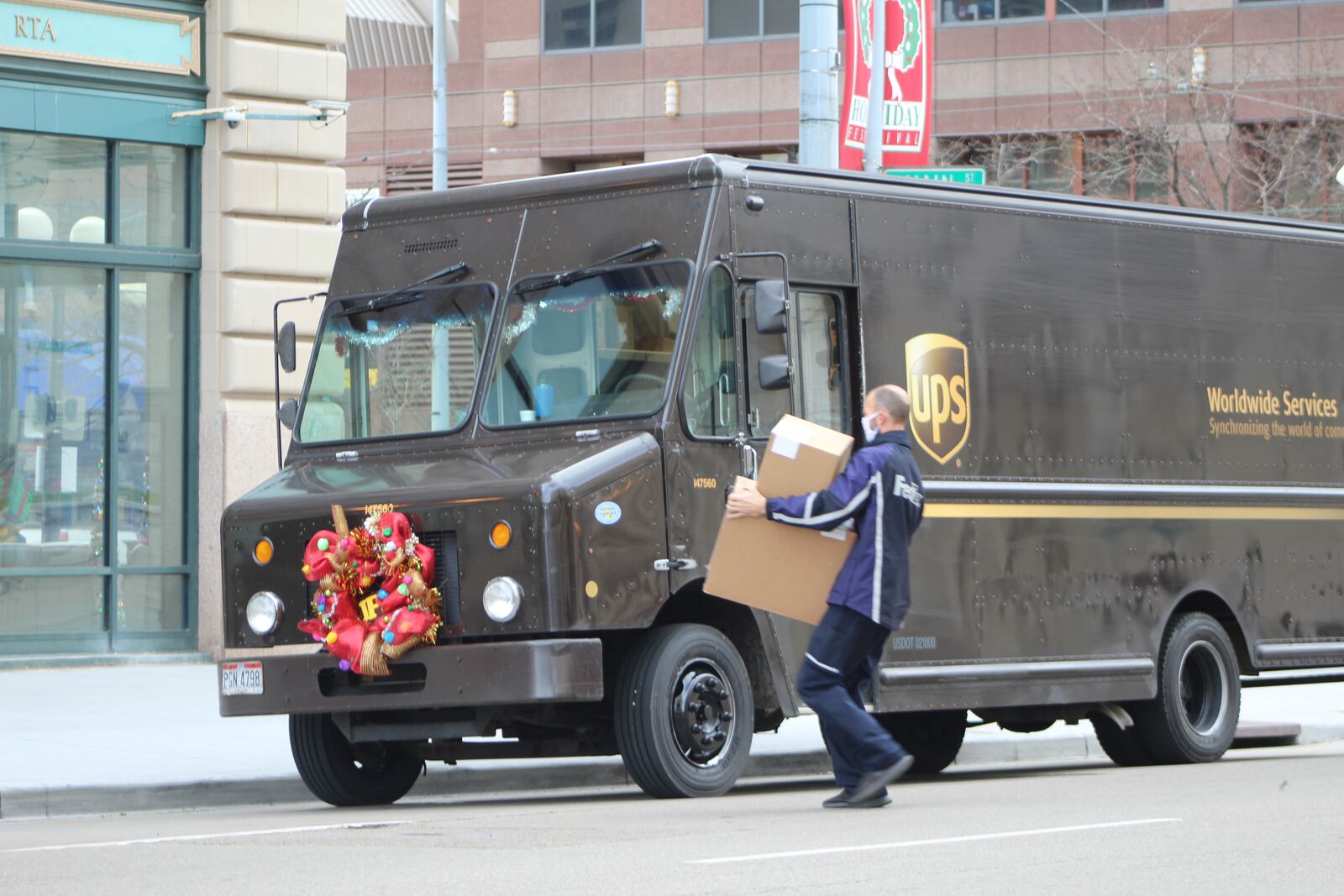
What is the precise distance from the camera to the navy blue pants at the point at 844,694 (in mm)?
10289

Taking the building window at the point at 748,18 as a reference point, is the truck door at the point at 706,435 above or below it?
below

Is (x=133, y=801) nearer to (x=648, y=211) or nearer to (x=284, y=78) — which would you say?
(x=648, y=211)

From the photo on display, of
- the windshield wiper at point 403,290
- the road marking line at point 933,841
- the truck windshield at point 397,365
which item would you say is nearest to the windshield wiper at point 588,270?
the truck windshield at point 397,365

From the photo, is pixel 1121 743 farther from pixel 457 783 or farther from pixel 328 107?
pixel 328 107

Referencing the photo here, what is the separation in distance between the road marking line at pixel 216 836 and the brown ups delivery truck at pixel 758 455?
704 millimetres

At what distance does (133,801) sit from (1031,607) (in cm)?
493

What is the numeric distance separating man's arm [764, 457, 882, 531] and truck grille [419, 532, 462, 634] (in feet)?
5.15

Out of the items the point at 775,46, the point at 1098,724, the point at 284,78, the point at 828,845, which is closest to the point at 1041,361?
the point at 1098,724

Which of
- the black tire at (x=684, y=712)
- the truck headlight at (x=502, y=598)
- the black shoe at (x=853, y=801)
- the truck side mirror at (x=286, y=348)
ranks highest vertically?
the truck side mirror at (x=286, y=348)

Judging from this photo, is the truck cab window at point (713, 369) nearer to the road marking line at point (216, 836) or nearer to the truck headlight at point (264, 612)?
the truck headlight at point (264, 612)

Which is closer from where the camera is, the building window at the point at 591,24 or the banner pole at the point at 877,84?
the banner pole at the point at 877,84

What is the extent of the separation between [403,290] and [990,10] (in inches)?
1370

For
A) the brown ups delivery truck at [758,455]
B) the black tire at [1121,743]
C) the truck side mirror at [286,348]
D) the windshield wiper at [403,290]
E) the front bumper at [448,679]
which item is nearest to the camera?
the front bumper at [448,679]

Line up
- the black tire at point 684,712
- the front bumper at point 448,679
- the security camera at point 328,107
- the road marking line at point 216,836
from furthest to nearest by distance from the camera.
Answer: the security camera at point 328,107 < the black tire at point 684,712 < the front bumper at point 448,679 < the road marking line at point 216,836
